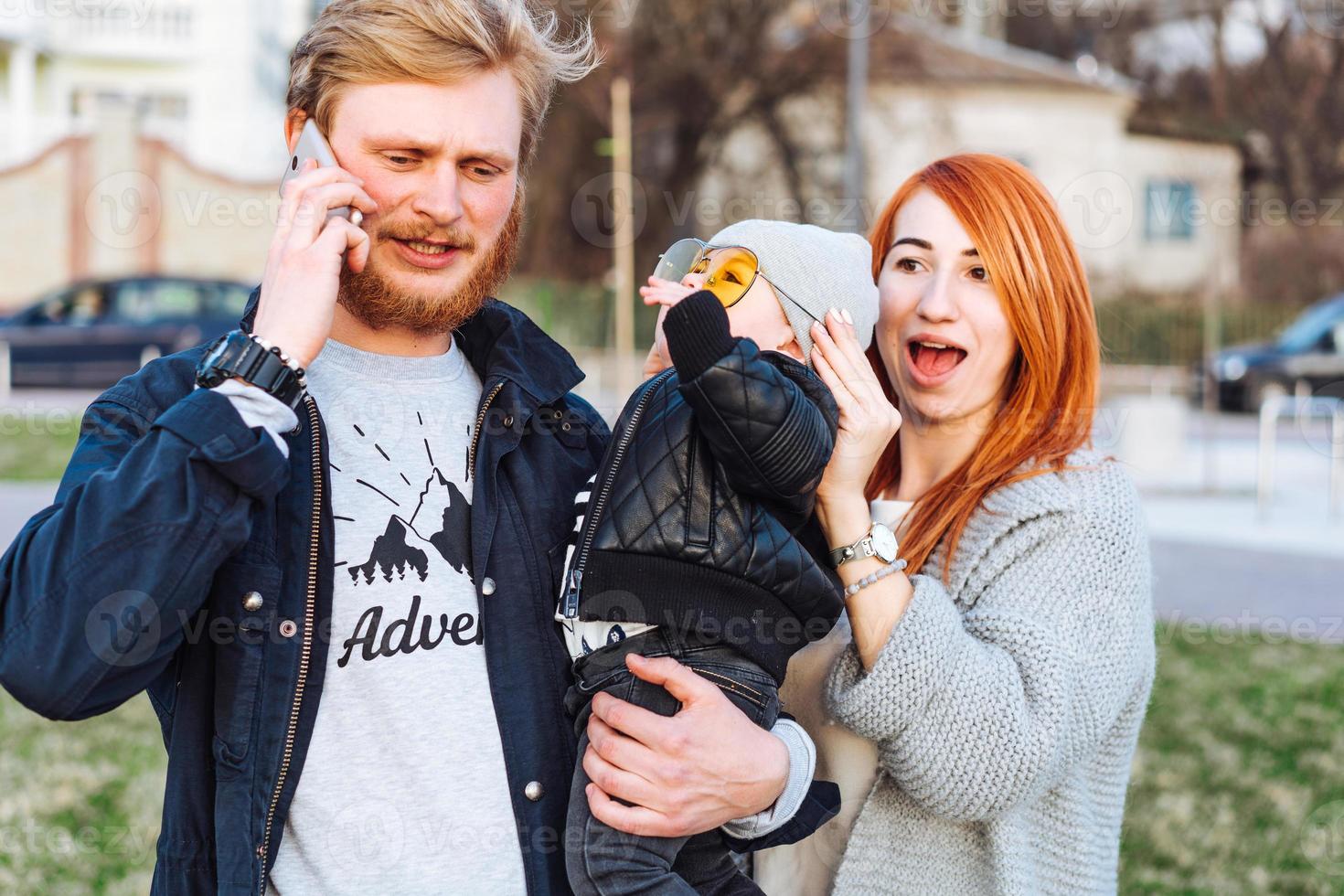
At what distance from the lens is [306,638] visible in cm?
195

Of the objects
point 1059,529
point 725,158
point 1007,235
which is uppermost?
point 725,158

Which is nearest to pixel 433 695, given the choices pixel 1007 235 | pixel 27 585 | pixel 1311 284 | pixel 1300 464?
pixel 27 585

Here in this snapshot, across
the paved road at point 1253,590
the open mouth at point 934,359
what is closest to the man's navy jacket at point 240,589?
the open mouth at point 934,359

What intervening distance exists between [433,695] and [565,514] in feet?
1.36

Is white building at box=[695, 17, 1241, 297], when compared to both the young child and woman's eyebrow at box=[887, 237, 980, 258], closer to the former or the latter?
woman's eyebrow at box=[887, 237, 980, 258]

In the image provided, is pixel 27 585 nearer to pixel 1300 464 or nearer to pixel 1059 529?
pixel 1059 529

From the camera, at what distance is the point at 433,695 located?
2047 mm

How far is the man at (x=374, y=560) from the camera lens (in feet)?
5.64

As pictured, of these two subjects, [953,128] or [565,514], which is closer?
[565,514]

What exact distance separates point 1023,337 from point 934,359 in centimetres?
19

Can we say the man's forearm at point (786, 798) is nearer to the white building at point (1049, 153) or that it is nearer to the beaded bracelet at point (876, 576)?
the beaded bracelet at point (876, 576)

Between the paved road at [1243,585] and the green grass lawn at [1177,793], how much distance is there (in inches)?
32.1

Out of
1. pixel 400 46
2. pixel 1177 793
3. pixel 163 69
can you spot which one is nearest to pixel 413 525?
pixel 400 46

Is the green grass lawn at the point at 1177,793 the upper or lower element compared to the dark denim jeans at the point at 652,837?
lower
